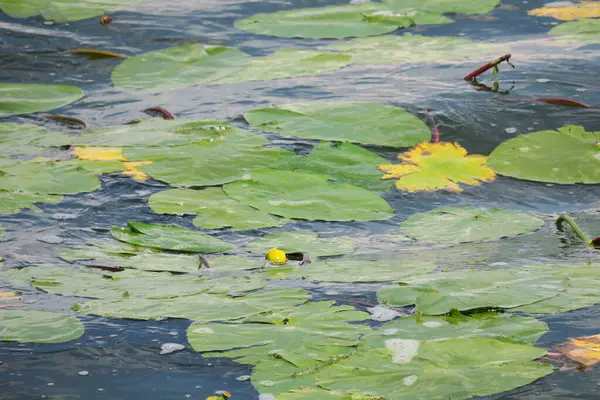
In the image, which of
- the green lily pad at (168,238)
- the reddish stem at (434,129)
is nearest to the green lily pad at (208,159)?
the green lily pad at (168,238)

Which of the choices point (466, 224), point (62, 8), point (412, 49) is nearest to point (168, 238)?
point (466, 224)

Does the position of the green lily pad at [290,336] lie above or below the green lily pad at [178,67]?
below

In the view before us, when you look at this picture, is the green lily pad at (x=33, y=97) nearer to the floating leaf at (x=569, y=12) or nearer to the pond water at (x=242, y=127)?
the pond water at (x=242, y=127)

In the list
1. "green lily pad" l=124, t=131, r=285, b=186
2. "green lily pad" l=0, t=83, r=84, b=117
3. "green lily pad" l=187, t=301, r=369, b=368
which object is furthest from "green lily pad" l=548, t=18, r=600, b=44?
"green lily pad" l=187, t=301, r=369, b=368

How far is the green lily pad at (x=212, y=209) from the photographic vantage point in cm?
235

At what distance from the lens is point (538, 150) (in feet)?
9.43

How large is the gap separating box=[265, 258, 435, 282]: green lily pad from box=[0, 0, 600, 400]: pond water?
0.09ft

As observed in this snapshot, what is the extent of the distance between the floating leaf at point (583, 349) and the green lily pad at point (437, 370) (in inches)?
3.1

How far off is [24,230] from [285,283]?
2.63ft

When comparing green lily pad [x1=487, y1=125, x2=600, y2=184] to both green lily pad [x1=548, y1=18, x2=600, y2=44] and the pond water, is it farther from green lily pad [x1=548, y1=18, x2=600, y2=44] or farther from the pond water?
green lily pad [x1=548, y1=18, x2=600, y2=44]

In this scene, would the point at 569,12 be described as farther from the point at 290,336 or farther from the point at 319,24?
the point at 290,336

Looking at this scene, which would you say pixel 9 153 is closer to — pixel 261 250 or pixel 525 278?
pixel 261 250

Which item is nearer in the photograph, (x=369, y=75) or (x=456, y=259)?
(x=456, y=259)

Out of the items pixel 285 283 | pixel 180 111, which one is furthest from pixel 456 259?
pixel 180 111
